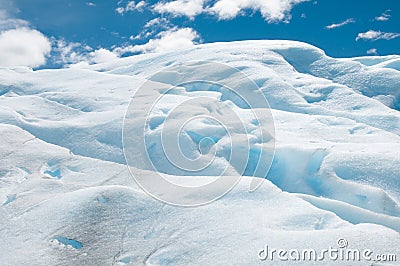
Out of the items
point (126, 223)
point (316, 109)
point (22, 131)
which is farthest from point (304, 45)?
point (126, 223)

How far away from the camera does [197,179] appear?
9.07m

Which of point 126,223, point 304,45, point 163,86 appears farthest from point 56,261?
point 304,45

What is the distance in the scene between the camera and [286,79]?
15.8 m

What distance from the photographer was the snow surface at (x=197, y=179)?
706 cm

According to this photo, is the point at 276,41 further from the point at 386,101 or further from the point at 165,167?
the point at 165,167

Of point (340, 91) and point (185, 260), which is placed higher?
point (340, 91)

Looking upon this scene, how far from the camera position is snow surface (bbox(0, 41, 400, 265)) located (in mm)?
7059

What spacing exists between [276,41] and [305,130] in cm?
962

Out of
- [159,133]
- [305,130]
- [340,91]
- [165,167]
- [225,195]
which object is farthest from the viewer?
[340,91]

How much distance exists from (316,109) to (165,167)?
241 inches

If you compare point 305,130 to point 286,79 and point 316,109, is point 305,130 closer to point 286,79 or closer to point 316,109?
point 316,109

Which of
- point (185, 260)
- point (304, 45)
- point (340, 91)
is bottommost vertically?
point (185, 260)

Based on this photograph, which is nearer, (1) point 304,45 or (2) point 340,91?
(2) point 340,91

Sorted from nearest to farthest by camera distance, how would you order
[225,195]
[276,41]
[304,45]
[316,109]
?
[225,195] → [316,109] → [304,45] → [276,41]
